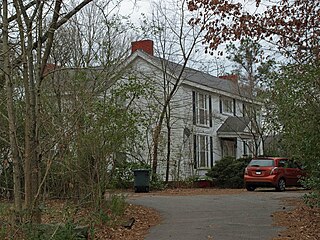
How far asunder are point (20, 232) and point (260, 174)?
1640 cm

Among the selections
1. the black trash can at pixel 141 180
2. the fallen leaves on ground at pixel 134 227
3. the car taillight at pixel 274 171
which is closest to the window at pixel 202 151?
the black trash can at pixel 141 180

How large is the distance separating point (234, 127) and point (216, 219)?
2302cm

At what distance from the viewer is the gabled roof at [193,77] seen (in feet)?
98.6

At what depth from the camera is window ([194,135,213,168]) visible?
3241 centimetres

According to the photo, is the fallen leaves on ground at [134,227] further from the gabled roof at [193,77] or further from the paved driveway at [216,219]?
the gabled roof at [193,77]

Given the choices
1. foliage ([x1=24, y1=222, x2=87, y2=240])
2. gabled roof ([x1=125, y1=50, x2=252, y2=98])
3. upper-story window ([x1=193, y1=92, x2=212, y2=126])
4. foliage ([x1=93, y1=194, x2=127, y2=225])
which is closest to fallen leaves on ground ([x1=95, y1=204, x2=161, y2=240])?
foliage ([x1=93, y1=194, x2=127, y2=225])

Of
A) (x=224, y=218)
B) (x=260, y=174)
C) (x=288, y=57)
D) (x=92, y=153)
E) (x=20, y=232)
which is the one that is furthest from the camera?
(x=260, y=174)

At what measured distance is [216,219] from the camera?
13281 millimetres

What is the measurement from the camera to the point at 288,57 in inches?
582

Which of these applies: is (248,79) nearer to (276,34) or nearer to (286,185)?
(286,185)

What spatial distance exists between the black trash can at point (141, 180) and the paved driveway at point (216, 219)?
490 centimetres

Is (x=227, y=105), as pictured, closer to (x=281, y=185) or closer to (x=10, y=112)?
(x=281, y=185)

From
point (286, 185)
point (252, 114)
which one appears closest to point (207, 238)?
point (286, 185)

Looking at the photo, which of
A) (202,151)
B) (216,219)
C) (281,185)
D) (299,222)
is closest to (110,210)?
(216,219)
